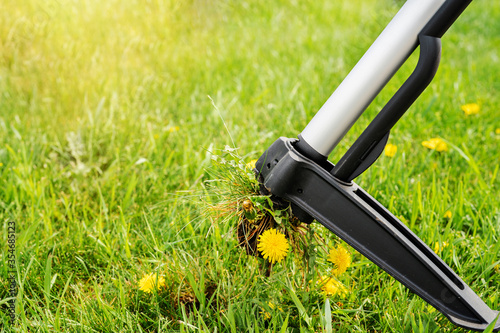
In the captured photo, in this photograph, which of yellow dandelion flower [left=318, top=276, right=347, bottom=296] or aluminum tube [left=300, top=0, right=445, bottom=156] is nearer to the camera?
aluminum tube [left=300, top=0, right=445, bottom=156]

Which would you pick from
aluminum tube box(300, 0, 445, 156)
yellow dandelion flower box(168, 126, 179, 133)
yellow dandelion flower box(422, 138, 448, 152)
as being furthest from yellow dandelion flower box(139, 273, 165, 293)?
yellow dandelion flower box(422, 138, 448, 152)

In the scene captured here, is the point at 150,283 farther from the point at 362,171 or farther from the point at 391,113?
the point at 391,113

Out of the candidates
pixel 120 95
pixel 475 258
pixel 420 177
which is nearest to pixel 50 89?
pixel 120 95

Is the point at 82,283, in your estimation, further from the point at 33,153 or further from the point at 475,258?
the point at 475,258

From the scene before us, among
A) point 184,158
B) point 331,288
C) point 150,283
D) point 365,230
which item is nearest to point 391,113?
point 365,230

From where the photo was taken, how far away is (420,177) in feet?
6.50

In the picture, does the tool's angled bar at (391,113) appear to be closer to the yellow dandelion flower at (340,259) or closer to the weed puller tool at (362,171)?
the weed puller tool at (362,171)

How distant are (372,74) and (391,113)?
3.9 inches

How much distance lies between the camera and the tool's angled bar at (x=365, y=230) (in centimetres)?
106

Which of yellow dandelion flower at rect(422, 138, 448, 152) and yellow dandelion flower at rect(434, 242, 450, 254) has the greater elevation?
yellow dandelion flower at rect(422, 138, 448, 152)

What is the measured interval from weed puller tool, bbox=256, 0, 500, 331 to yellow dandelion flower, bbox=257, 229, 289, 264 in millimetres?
102

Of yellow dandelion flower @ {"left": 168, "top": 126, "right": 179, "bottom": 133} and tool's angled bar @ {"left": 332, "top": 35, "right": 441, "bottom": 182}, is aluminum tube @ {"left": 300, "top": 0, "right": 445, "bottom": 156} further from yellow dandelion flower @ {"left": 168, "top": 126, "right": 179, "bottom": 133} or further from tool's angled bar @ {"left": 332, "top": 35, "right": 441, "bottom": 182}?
yellow dandelion flower @ {"left": 168, "top": 126, "right": 179, "bottom": 133}

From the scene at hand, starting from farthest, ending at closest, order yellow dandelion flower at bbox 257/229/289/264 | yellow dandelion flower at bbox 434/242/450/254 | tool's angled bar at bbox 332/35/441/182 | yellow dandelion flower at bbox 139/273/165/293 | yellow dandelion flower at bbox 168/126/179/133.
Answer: yellow dandelion flower at bbox 168/126/179/133 < yellow dandelion flower at bbox 434/242/450/254 < yellow dandelion flower at bbox 139/273/165/293 < yellow dandelion flower at bbox 257/229/289/264 < tool's angled bar at bbox 332/35/441/182

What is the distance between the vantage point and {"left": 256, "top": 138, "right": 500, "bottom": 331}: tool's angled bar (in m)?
1.06
